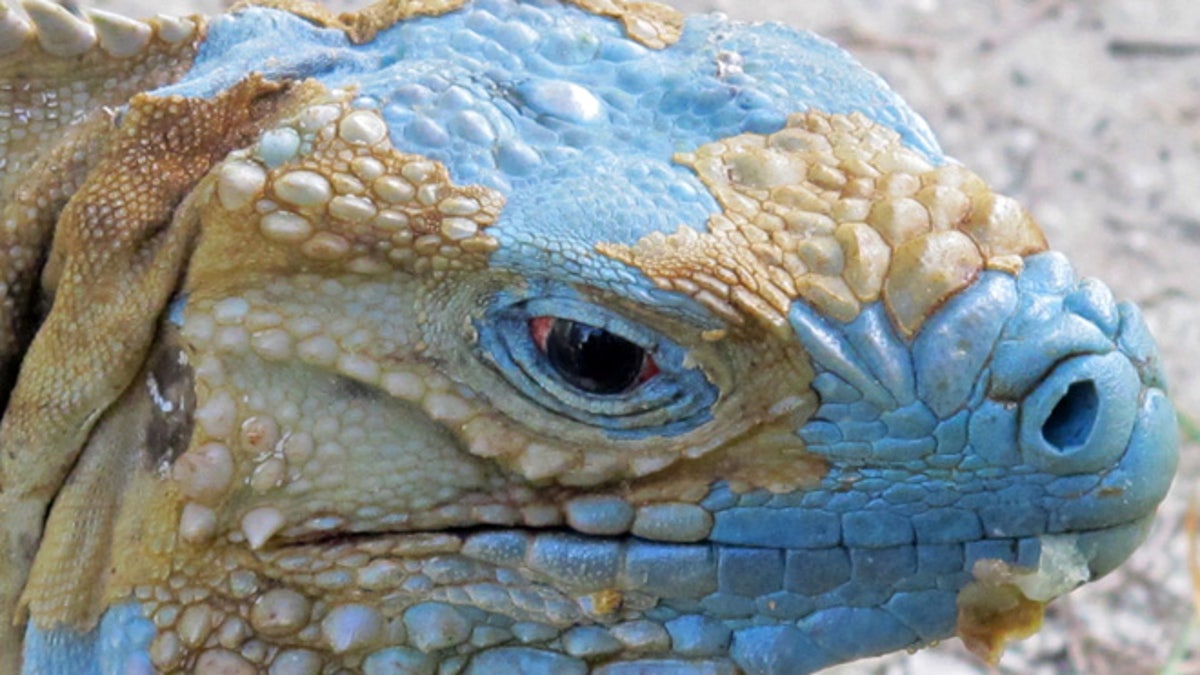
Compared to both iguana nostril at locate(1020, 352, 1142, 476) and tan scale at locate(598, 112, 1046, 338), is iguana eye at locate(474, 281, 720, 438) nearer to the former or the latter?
tan scale at locate(598, 112, 1046, 338)

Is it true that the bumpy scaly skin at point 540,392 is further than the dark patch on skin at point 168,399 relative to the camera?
No

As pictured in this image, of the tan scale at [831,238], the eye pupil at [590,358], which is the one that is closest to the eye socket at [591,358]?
the eye pupil at [590,358]

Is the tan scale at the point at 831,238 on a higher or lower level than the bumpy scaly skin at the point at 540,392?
higher

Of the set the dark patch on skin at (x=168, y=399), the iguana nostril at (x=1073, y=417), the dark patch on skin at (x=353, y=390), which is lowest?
the dark patch on skin at (x=168, y=399)

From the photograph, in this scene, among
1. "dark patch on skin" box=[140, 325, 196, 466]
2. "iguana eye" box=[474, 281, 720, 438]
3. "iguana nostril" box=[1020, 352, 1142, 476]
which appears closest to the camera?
"iguana nostril" box=[1020, 352, 1142, 476]

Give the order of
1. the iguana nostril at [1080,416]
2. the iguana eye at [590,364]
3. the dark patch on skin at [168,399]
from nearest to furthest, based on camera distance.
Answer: the iguana nostril at [1080,416], the iguana eye at [590,364], the dark patch on skin at [168,399]

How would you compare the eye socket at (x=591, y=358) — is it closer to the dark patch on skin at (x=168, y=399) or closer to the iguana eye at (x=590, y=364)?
the iguana eye at (x=590, y=364)

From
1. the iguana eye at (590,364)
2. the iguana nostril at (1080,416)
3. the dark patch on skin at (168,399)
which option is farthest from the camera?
the dark patch on skin at (168,399)

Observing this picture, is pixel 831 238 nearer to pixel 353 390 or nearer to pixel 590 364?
pixel 590 364

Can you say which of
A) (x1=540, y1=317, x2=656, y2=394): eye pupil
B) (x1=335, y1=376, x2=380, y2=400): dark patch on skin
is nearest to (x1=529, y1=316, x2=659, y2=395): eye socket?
(x1=540, y1=317, x2=656, y2=394): eye pupil

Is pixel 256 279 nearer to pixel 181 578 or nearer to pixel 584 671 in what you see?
pixel 181 578
